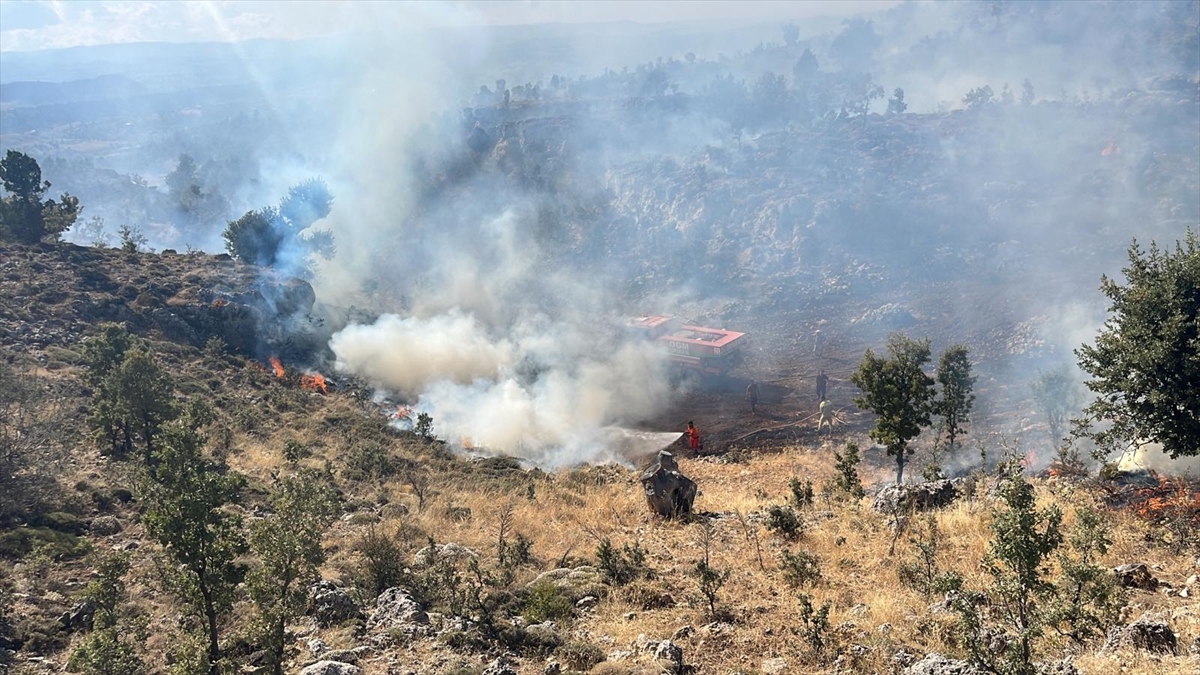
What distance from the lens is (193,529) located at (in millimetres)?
9070

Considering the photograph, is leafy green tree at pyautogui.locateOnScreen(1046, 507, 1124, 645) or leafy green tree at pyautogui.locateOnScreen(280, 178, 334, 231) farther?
leafy green tree at pyautogui.locateOnScreen(280, 178, 334, 231)

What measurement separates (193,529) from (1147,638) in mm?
11987

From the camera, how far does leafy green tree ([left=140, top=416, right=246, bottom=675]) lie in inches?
355

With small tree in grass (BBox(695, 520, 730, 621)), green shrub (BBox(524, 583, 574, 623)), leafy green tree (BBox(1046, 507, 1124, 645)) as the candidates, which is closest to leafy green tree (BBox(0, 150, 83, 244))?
green shrub (BBox(524, 583, 574, 623))

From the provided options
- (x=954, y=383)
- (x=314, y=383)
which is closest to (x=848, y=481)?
(x=954, y=383)

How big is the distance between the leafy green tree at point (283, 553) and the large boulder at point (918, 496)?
11.8 m

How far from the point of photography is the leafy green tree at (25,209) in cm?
3778

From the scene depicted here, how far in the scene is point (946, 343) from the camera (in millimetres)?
40281

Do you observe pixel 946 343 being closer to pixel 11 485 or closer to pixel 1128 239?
pixel 1128 239

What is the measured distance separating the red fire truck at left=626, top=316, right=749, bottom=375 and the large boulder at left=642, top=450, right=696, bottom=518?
65.4 ft

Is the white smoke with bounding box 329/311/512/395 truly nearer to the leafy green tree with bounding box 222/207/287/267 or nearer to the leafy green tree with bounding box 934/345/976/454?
the leafy green tree with bounding box 222/207/287/267

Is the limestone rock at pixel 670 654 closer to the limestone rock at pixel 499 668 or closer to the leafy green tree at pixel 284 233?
the limestone rock at pixel 499 668

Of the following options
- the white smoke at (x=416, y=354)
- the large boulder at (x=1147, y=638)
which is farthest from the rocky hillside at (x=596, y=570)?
the white smoke at (x=416, y=354)

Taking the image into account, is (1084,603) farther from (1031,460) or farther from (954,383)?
(1031,460)
